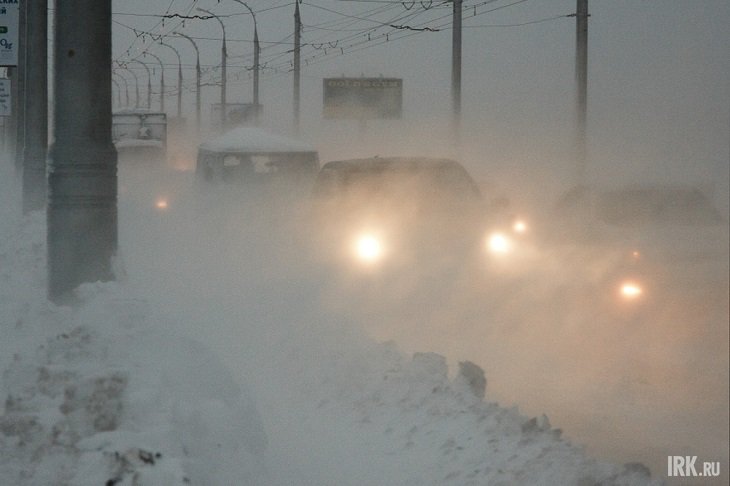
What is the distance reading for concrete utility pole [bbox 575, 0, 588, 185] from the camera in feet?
80.3

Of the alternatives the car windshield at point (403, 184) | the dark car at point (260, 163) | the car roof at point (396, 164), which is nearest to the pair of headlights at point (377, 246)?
the car windshield at point (403, 184)

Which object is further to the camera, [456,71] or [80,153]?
[456,71]

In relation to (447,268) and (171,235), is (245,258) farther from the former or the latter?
(171,235)

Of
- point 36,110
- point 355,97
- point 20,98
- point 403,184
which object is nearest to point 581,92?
point 36,110

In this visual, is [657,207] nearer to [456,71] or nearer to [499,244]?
[499,244]

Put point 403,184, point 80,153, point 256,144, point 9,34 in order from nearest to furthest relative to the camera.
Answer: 1. point 80,153
2. point 403,184
3. point 256,144
4. point 9,34

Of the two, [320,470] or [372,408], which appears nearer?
[320,470]

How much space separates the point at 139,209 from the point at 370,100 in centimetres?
4664

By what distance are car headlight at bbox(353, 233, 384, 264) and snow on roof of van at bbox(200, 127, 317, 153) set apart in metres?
10.6

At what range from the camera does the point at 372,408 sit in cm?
743

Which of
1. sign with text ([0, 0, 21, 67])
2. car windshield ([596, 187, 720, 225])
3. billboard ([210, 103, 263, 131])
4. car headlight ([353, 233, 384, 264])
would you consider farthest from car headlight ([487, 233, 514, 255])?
billboard ([210, 103, 263, 131])

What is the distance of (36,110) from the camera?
21344 mm

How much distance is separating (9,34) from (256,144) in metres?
5.54

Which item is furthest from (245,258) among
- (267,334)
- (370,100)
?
(370,100)
